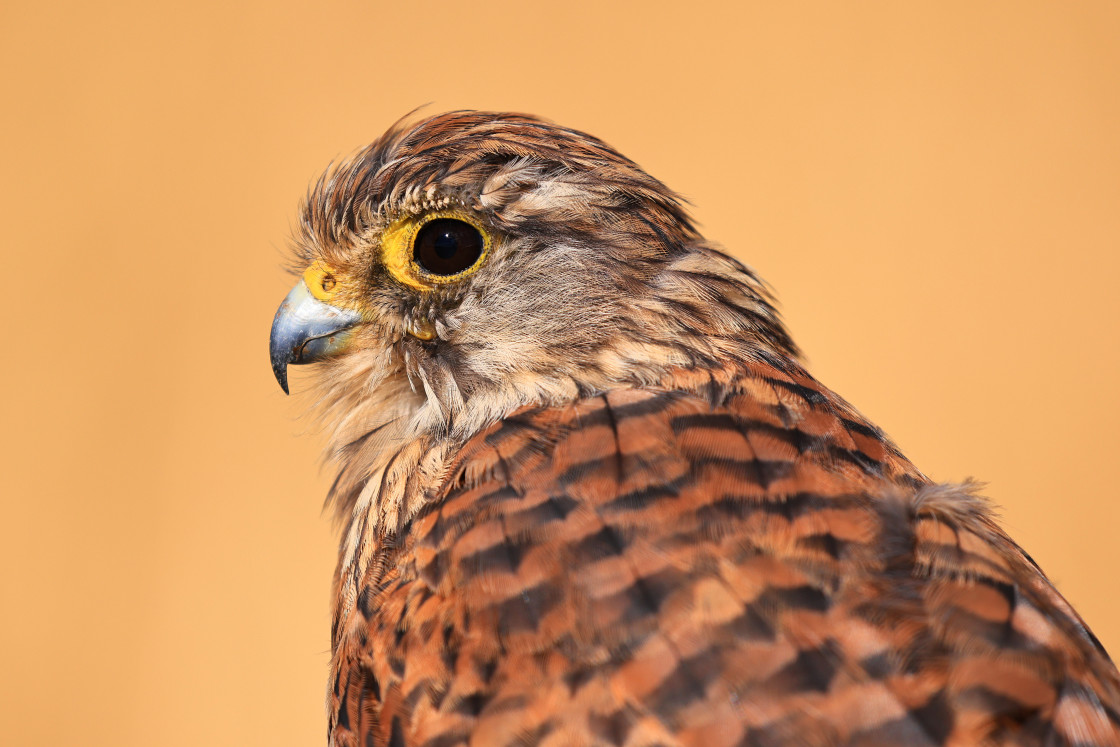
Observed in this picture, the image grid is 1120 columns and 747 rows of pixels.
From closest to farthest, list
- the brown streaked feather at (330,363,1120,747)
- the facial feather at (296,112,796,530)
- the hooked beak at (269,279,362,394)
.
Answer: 1. the brown streaked feather at (330,363,1120,747)
2. the facial feather at (296,112,796,530)
3. the hooked beak at (269,279,362,394)

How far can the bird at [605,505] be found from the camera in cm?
83

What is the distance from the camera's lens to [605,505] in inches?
38.3

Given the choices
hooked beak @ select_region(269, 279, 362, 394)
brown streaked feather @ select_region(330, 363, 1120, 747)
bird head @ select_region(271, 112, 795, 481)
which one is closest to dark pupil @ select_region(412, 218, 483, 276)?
bird head @ select_region(271, 112, 795, 481)

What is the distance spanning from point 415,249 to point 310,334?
0.20m

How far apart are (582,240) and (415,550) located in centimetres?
47

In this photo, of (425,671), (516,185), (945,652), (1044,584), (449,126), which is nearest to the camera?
(945,652)

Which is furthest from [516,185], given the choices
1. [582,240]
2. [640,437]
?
[640,437]

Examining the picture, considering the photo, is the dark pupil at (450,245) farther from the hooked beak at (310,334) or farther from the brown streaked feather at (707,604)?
the brown streaked feather at (707,604)

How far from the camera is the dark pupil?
1.23 metres

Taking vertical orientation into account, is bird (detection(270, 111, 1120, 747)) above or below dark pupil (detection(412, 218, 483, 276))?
below

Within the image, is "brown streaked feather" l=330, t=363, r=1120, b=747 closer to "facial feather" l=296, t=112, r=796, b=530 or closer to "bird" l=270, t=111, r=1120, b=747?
"bird" l=270, t=111, r=1120, b=747

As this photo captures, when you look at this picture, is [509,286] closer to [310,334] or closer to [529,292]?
[529,292]

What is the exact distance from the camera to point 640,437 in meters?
1.04

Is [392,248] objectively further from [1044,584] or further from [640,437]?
[1044,584]
